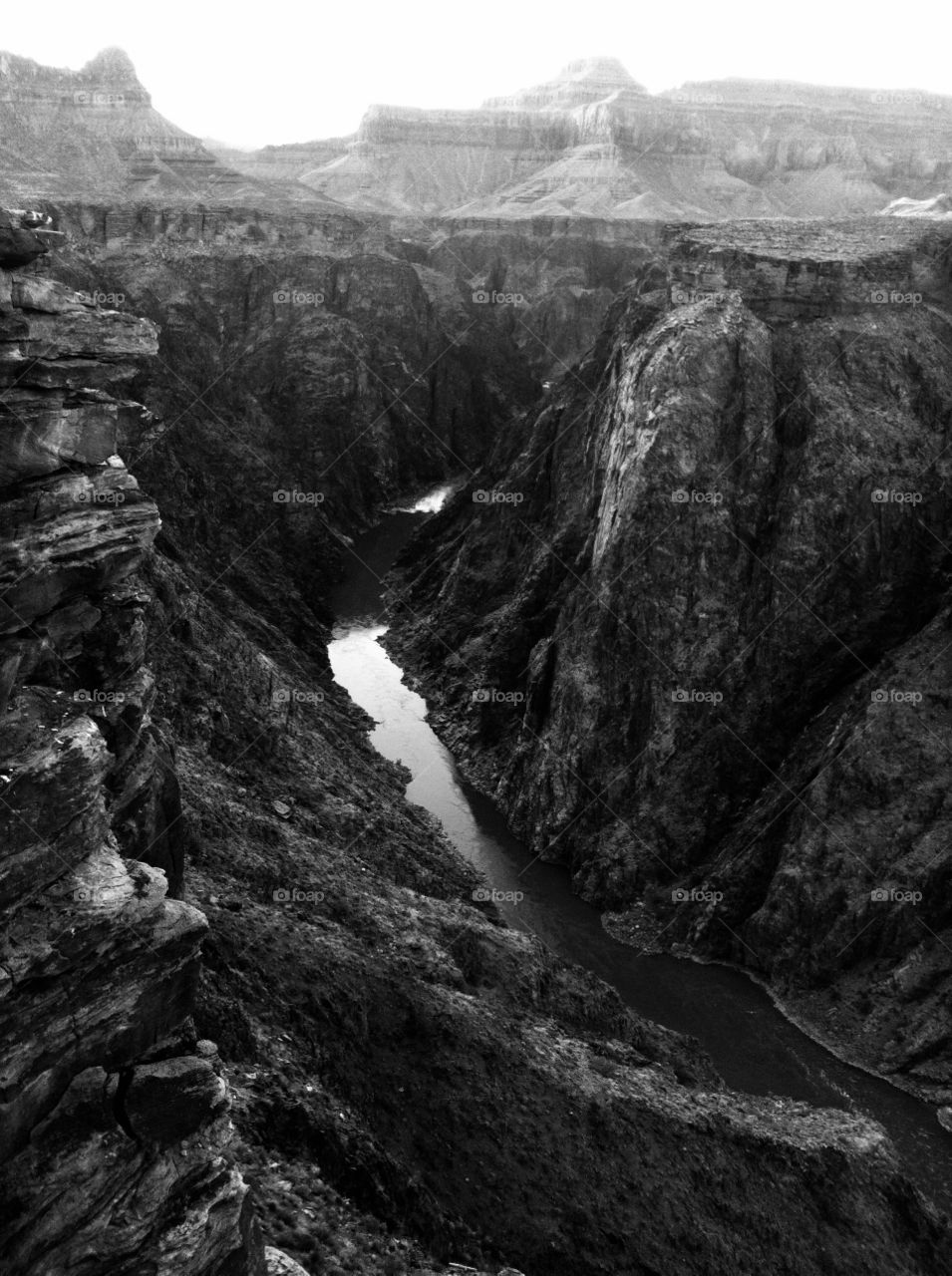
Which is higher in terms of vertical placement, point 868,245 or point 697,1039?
point 868,245

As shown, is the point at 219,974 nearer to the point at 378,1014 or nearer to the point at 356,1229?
the point at 378,1014

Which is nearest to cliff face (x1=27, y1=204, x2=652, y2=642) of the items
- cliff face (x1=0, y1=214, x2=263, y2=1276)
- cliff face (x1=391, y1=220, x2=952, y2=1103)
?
cliff face (x1=391, y1=220, x2=952, y2=1103)

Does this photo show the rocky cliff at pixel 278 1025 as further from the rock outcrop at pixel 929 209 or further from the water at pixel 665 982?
the rock outcrop at pixel 929 209

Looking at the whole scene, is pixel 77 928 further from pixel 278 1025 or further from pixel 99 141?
pixel 99 141

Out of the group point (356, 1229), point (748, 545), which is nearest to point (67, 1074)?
point (356, 1229)

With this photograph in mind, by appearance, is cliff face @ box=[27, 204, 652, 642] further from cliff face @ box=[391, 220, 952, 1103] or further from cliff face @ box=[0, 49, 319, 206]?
cliff face @ box=[391, 220, 952, 1103]
